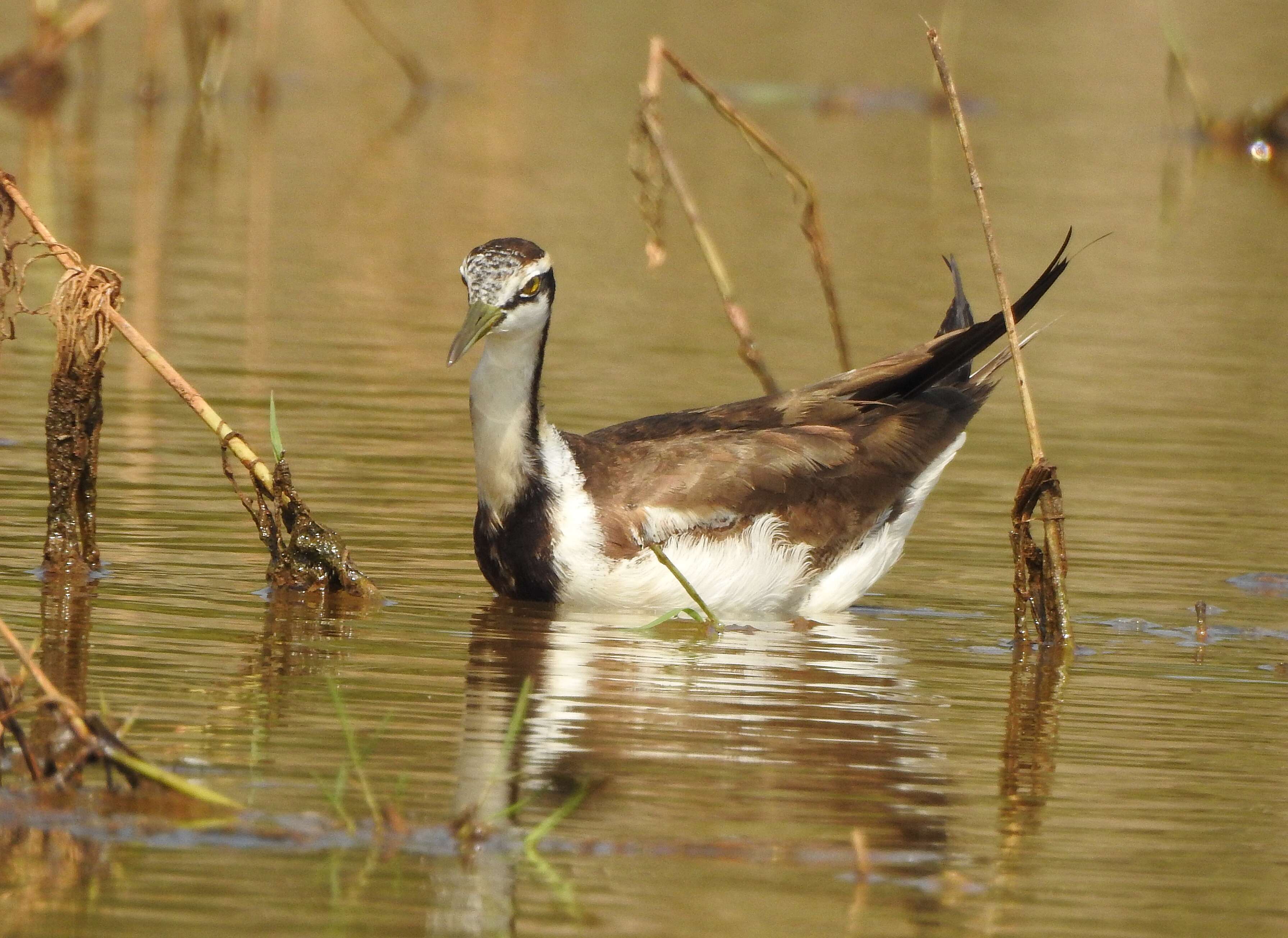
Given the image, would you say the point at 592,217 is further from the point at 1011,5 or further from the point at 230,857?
the point at 1011,5

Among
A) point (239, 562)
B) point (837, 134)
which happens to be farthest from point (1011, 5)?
point (239, 562)

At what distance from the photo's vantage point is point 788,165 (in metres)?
10.4

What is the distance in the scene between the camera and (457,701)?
7.41 m

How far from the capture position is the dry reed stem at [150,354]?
26.5 feet

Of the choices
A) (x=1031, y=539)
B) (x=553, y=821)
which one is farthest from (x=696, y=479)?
(x=553, y=821)

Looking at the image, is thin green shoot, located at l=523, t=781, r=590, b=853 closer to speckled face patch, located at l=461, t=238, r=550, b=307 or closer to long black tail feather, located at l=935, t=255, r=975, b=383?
speckled face patch, located at l=461, t=238, r=550, b=307

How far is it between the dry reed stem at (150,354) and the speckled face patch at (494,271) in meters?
1.03

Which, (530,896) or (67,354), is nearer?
(530,896)

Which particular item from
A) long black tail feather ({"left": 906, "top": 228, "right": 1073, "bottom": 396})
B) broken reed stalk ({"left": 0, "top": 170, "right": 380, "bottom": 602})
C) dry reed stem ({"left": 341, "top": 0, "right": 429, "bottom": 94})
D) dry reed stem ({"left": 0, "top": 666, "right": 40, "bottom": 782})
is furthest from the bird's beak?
dry reed stem ({"left": 341, "top": 0, "right": 429, "bottom": 94})

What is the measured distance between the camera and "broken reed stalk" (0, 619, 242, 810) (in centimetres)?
573

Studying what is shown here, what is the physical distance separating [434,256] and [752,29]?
18.8 meters

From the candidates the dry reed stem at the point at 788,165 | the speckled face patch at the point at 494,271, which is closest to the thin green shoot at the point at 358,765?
the speckled face patch at the point at 494,271

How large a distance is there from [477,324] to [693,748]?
2.19 meters

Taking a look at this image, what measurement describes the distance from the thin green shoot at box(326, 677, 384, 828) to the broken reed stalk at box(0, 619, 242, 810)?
A: 1.09 ft
